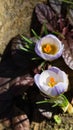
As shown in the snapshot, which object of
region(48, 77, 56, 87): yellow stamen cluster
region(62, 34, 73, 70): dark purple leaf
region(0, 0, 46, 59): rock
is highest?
region(0, 0, 46, 59): rock

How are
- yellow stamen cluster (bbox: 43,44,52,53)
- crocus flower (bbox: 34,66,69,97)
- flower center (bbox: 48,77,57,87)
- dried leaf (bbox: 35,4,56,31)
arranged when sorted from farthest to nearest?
dried leaf (bbox: 35,4,56,31)
yellow stamen cluster (bbox: 43,44,52,53)
flower center (bbox: 48,77,57,87)
crocus flower (bbox: 34,66,69,97)

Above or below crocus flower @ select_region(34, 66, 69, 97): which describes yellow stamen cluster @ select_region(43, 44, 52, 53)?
above

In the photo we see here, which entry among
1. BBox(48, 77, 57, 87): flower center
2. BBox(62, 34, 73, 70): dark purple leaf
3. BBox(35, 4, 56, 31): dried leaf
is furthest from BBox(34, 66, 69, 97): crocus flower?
BBox(35, 4, 56, 31): dried leaf

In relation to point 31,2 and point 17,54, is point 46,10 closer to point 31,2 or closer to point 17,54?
point 31,2

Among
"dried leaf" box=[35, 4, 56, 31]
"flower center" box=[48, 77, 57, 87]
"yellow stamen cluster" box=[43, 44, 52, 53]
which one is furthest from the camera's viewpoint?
"dried leaf" box=[35, 4, 56, 31]

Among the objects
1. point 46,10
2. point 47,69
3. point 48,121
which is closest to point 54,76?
point 47,69

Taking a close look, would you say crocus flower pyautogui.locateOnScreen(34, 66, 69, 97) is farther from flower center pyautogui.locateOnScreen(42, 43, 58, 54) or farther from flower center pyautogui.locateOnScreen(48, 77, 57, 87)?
flower center pyautogui.locateOnScreen(42, 43, 58, 54)

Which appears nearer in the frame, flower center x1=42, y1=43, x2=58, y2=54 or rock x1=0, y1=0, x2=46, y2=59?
flower center x1=42, y1=43, x2=58, y2=54
